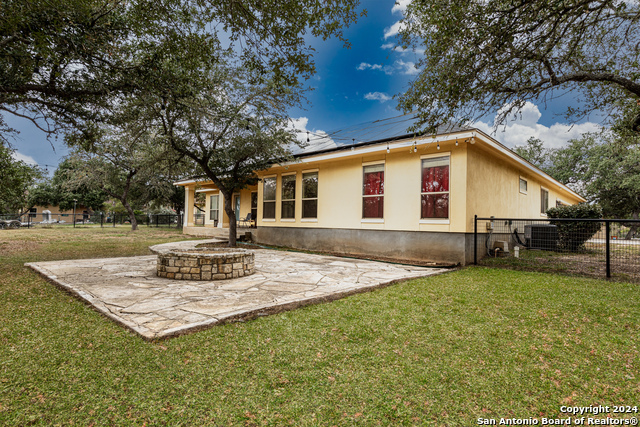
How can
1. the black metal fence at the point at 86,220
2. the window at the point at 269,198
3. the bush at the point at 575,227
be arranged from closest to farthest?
the bush at the point at 575,227, the window at the point at 269,198, the black metal fence at the point at 86,220

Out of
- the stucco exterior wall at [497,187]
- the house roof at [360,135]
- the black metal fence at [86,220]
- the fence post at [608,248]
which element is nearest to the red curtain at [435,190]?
the stucco exterior wall at [497,187]

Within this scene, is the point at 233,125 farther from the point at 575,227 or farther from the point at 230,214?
the point at 575,227

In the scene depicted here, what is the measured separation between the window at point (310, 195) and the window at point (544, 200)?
10.6 m

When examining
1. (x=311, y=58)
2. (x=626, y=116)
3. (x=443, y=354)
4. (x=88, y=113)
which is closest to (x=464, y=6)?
(x=311, y=58)

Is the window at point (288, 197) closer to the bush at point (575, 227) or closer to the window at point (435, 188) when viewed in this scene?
the window at point (435, 188)

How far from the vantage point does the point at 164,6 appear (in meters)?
4.91

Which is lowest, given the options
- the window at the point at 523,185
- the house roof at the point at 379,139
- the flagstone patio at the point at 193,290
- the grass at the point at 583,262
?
the flagstone patio at the point at 193,290

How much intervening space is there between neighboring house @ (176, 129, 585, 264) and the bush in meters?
1.37

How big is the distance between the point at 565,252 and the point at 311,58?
7.98 metres

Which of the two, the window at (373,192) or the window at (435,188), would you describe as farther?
the window at (373,192)

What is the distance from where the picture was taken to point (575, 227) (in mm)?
8477

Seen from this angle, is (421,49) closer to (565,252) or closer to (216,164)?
(565,252)

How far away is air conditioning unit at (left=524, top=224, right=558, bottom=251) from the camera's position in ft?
26.0

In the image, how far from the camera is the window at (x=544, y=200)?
1338 cm
